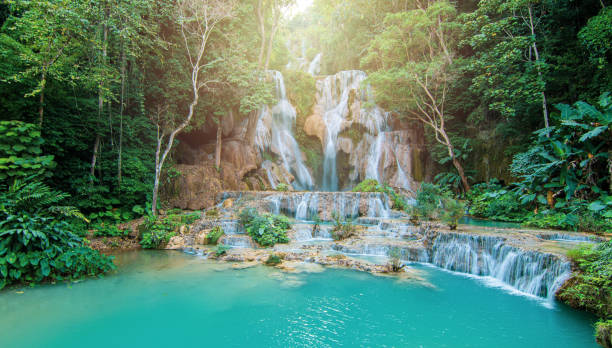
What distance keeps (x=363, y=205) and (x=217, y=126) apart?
387 inches

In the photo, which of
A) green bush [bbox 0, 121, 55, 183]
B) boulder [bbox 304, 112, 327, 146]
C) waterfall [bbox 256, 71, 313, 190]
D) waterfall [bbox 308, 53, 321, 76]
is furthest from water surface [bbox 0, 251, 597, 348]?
waterfall [bbox 308, 53, 321, 76]

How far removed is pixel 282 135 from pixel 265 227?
10946mm

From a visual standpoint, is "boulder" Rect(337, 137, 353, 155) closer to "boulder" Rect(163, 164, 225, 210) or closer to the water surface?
"boulder" Rect(163, 164, 225, 210)

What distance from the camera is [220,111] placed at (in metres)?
14.9

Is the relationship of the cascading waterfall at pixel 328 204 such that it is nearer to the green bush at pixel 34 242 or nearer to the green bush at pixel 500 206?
the green bush at pixel 500 206

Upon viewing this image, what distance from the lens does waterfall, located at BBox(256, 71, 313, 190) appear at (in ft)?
59.3

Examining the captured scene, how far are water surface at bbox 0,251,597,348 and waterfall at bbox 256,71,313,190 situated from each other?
1276 centimetres

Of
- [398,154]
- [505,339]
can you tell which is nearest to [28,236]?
[505,339]

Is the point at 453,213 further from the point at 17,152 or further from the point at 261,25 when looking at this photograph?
the point at 261,25

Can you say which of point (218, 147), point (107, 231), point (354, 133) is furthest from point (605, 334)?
point (354, 133)

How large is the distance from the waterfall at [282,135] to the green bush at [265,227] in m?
8.41

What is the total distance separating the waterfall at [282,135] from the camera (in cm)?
1808

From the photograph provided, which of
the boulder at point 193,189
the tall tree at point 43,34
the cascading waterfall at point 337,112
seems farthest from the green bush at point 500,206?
the tall tree at point 43,34

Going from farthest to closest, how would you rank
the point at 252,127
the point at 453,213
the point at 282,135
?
1. the point at 282,135
2. the point at 252,127
3. the point at 453,213
